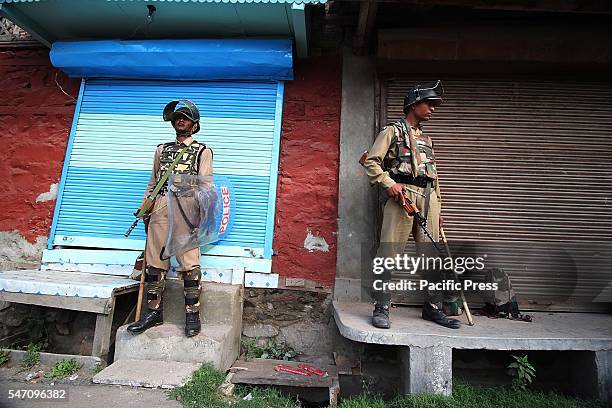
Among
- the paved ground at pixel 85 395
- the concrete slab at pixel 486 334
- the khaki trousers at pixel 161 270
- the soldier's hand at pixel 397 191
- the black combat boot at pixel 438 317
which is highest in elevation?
the soldier's hand at pixel 397 191

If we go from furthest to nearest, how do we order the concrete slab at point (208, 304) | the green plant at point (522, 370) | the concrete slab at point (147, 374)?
the concrete slab at point (208, 304), the green plant at point (522, 370), the concrete slab at point (147, 374)

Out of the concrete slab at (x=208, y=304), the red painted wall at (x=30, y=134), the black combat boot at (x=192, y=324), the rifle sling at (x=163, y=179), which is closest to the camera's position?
the black combat boot at (x=192, y=324)

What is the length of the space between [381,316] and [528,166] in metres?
2.91

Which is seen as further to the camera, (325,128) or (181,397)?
(325,128)

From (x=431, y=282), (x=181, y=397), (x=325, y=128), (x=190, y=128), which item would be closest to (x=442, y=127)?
(x=325, y=128)

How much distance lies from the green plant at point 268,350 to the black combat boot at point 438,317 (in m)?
1.64

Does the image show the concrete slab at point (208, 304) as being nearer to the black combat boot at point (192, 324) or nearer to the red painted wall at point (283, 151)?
the black combat boot at point (192, 324)

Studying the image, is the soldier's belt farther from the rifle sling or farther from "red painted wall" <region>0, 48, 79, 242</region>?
"red painted wall" <region>0, 48, 79, 242</region>

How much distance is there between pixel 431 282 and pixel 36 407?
3.64 m

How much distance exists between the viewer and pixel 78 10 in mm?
4352

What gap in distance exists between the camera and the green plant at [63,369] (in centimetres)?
Result: 333

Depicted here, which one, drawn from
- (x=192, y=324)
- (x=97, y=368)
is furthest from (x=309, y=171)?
(x=97, y=368)

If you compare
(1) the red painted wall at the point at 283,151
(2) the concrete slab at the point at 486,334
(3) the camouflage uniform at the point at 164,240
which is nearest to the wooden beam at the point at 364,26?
(1) the red painted wall at the point at 283,151

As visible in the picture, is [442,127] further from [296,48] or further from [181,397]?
[181,397]
